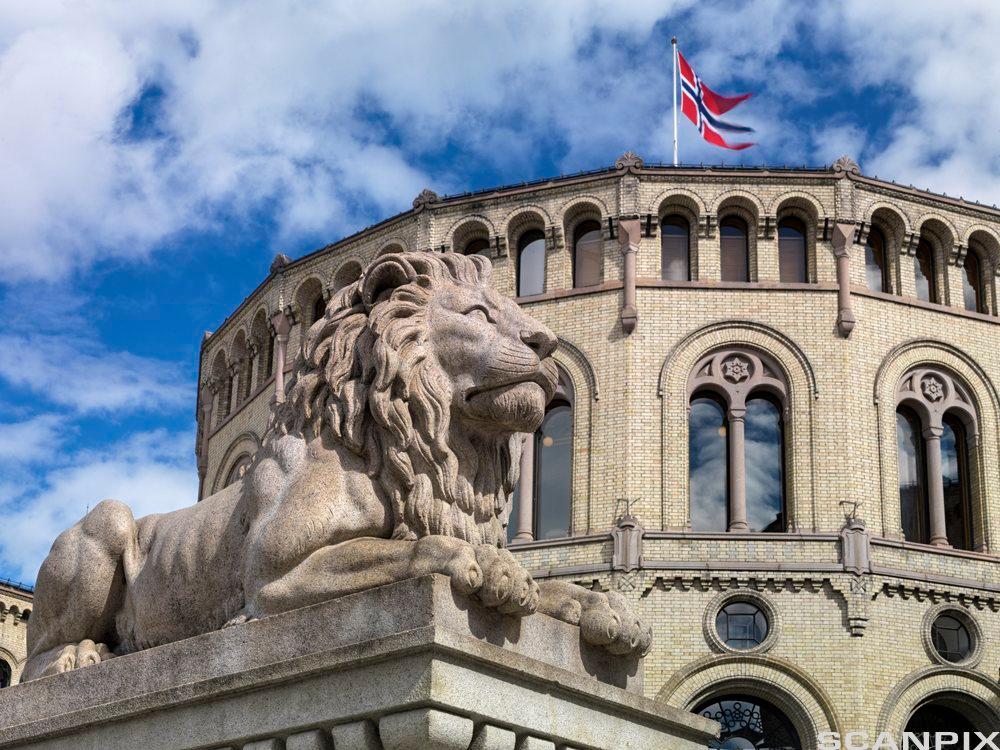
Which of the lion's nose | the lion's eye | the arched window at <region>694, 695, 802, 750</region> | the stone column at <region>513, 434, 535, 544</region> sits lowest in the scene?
the lion's nose

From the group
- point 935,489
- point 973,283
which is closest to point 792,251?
point 973,283

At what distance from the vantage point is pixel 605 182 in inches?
1505

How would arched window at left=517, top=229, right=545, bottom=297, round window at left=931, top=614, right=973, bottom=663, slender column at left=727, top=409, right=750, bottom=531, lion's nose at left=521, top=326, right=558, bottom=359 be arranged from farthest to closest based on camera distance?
arched window at left=517, top=229, right=545, bottom=297 < slender column at left=727, top=409, right=750, bottom=531 < round window at left=931, top=614, right=973, bottom=663 < lion's nose at left=521, top=326, right=558, bottom=359

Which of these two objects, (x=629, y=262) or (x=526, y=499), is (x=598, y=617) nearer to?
(x=526, y=499)

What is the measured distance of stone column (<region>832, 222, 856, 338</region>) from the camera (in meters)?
36.6

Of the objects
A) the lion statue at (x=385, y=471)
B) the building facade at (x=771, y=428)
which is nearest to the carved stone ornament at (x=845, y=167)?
the building facade at (x=771, y=428)

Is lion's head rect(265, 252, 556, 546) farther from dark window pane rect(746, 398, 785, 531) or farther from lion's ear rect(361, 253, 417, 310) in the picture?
dark window pane rect(746, 398, 785, 531)

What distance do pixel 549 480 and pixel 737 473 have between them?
4387mm

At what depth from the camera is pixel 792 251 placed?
3816 centimetres

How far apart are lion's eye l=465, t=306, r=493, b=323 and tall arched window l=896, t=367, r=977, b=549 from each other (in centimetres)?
3090

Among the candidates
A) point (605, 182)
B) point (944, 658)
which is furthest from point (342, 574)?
point (605, 182)

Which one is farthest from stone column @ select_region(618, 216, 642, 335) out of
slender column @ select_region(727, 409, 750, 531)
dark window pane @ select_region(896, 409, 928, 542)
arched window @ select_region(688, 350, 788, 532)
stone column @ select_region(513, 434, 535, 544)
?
dark window pane @ select_region(896, 409, 928, 542)

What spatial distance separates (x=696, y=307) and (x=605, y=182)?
12.7ft

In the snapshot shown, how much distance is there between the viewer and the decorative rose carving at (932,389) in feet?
122
